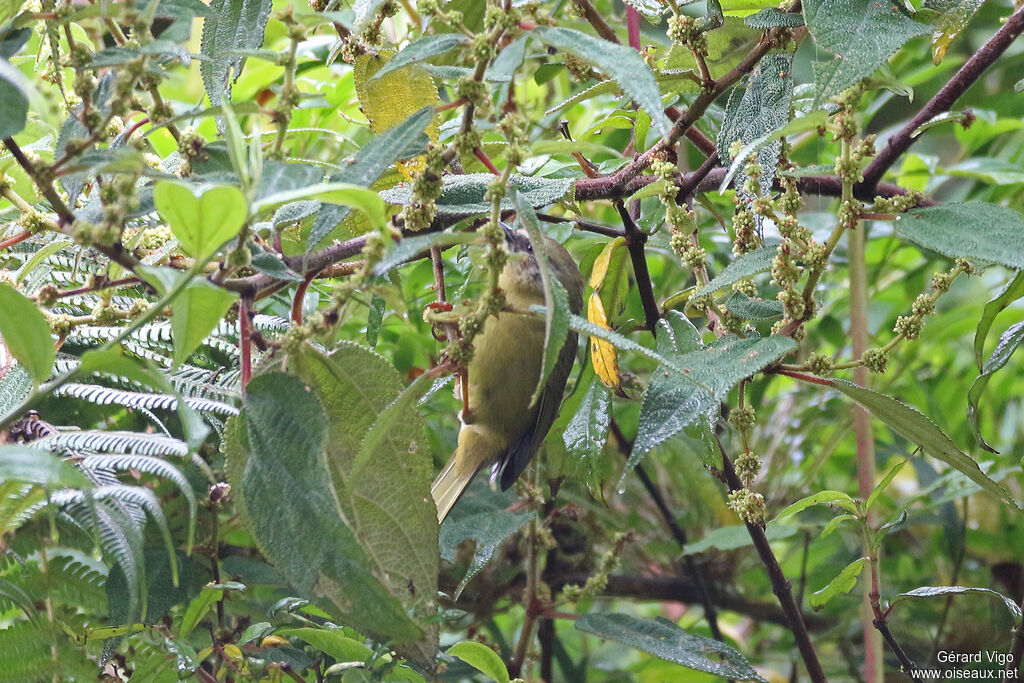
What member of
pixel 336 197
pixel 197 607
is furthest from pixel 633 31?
pixel 197 607

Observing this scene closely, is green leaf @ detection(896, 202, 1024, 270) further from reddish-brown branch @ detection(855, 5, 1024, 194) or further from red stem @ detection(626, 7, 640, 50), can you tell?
red stem @ detection(626, 7, 640, 50)

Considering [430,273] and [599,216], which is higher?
[599,216]

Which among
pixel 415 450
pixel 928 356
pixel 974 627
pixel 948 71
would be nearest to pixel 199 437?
pixel 415 450

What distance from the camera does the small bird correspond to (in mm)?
1120

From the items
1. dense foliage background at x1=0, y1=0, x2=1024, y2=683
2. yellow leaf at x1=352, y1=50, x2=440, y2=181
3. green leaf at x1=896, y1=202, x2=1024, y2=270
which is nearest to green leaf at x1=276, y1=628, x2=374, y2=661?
dense foliage background at x1=0, y1=0, x2=1024, y2=683

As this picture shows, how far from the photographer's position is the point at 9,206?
991 millimetres

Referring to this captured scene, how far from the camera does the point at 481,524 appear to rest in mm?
1051

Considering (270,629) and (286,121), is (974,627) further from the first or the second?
(286,121)

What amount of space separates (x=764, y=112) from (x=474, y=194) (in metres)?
0.25

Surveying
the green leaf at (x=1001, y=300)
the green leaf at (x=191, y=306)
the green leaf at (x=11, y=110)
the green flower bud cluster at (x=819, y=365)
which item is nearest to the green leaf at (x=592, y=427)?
the green flower bud cluster at (x=819, y=365)

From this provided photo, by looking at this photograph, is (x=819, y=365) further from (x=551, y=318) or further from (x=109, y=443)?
(x=109, y=443)

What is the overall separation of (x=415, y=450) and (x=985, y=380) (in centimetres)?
52

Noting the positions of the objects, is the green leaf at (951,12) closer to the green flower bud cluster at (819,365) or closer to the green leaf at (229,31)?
the green flower bud cluster at (819,365)

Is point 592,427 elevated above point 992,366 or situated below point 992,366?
below
